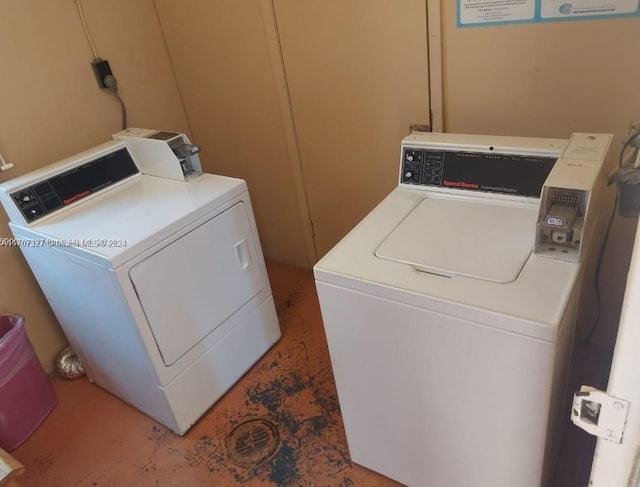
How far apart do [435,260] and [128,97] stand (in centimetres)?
182

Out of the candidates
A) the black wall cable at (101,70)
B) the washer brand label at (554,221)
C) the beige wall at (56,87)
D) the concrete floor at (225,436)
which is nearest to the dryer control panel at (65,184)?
the beige wall at (56,87)

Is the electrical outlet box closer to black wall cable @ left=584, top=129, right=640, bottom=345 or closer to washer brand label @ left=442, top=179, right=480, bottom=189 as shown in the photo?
washer brand label @ left=442, top=179, right=480, bottom=189

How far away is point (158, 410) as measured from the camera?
74.5 inches

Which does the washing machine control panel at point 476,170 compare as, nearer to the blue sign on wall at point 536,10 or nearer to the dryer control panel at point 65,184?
the blue sign on wall at point 536,10

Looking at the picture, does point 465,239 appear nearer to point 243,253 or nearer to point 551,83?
point 551,83

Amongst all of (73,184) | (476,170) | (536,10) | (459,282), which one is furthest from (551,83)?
(73,184)

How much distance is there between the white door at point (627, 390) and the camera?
551 millimetres

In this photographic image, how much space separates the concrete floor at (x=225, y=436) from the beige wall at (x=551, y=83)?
740mm

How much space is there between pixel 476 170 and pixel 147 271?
3.62 feet

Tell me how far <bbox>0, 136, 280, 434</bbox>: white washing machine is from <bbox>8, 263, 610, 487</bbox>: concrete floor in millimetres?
80

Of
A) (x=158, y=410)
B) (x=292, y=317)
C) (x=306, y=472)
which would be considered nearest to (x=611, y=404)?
(x=306, y=472)

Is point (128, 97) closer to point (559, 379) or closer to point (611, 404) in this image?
point (559, 379)

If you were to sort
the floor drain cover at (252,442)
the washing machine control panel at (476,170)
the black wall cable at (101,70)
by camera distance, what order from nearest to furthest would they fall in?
1. the washing machine control panel at (476,170)
2. the floor drain cover at (252,442)
3. the black wall cable at (101,70)

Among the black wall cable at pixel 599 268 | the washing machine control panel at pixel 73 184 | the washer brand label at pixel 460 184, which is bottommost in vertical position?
the black wall cable at pixel 599 268
